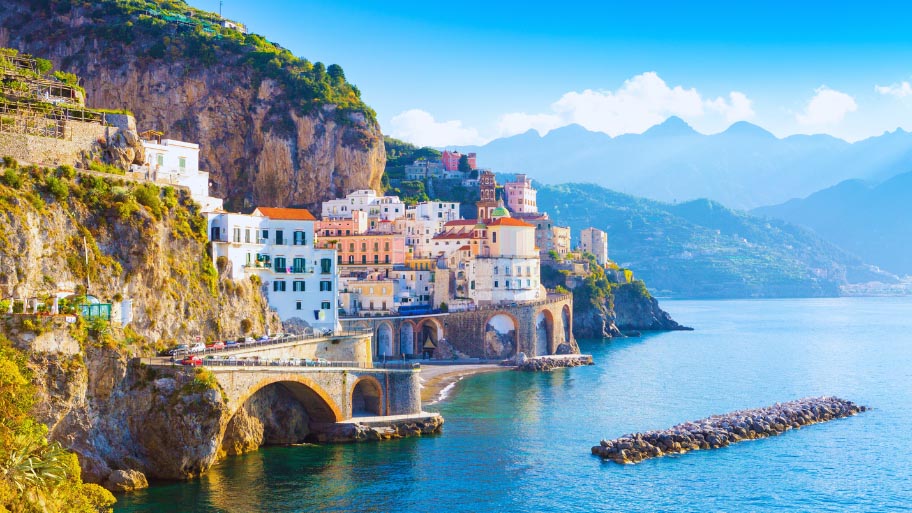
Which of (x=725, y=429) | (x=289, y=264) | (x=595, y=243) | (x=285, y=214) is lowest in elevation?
(x=725, y=429)

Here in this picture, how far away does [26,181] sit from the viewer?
178 feet

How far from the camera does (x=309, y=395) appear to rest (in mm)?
62688

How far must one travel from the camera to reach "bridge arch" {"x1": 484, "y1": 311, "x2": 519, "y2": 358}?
11275 centimetres

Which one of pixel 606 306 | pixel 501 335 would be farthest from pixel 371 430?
pixel 606 306

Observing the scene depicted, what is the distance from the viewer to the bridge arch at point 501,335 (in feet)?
370

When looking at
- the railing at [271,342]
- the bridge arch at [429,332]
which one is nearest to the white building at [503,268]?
the bridge arch at [429,332]

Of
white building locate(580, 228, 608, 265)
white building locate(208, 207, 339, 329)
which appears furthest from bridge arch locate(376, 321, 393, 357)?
white building locate(580, 228, 608, 265)

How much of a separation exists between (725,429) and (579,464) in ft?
45.6

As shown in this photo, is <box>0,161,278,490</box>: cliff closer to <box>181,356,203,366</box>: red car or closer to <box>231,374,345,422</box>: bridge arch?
<box>181,356,203,366</box>: red car

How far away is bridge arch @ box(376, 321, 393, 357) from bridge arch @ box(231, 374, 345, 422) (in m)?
42.3

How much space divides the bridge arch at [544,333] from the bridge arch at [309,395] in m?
55.8

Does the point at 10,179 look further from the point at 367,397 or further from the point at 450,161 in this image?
the point at 450,161

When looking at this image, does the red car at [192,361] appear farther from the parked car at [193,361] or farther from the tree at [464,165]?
the tree at [464,165]

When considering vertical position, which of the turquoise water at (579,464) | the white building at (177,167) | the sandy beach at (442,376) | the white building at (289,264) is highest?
the white building at (177,167)
